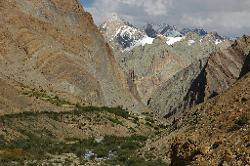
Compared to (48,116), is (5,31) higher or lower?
higher

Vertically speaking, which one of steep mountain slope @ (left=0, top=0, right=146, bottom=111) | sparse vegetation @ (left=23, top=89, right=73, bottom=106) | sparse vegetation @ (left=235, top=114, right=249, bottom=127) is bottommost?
sparse vegetation @ (left=235, top=114, right=249, bottom=127)

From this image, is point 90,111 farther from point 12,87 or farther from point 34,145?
point 34,145

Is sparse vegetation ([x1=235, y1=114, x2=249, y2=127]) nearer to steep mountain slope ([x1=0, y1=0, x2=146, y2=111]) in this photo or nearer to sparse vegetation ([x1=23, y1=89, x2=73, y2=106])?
sparse vegetation ([x1=23, y1=89, x2=73, y2=106])

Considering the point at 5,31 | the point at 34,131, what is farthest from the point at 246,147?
the point at 5,31

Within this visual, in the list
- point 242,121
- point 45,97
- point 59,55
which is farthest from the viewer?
point 59,55

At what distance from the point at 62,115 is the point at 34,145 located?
2420cm

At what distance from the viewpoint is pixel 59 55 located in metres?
106

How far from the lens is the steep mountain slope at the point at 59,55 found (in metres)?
97.4

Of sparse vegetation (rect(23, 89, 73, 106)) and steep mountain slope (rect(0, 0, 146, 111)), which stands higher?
steep mountain slope (rect(0, 0, 146, 111))

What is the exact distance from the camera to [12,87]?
268 feet

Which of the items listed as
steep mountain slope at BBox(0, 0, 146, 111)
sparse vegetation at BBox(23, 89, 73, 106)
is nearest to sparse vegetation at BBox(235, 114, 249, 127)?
sparse vegetation at BBox(23, 89, 73, 106)

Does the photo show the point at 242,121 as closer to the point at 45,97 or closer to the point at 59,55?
the point at 45,97

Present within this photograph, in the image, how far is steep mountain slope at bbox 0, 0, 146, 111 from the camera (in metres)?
97.4

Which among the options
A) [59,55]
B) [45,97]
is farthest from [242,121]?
[59,55]
